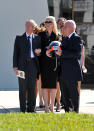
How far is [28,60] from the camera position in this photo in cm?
774

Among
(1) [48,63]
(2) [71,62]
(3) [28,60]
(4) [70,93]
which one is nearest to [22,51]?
(3) [28,60]

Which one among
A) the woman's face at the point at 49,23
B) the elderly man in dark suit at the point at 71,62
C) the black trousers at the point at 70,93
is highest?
the woman's face at the point at 49,23

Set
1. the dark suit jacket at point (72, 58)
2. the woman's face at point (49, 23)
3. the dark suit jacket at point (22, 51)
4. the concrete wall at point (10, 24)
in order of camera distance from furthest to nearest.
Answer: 1. the concrete wall at point (10, 24)
2. the woman's face at point (49, 23)
3. the dark suit jacket at point (22, 51)
4. the dark suit jacket at point (72, 58)

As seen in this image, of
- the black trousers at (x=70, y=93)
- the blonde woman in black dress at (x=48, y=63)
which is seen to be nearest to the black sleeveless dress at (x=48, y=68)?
the blonde woman in black dress at (x=48, y=63)

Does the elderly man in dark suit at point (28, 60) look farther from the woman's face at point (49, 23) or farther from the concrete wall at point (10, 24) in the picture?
the concrete wall at point (10, 24)

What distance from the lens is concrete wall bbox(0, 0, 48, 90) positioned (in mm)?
12344

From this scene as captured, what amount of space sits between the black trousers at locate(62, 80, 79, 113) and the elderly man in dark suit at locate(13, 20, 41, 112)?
0.81m

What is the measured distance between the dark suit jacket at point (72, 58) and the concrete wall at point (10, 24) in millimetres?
A: 5427

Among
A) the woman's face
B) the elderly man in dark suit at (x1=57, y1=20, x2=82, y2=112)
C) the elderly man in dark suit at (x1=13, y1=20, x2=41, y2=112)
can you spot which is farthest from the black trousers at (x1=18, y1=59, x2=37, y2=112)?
the elderly man in dark suit at (x1=57, y1=20, x2=82, y2=112)

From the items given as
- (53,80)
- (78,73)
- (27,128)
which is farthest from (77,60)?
(27,128)

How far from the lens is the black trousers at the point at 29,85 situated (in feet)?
25.4

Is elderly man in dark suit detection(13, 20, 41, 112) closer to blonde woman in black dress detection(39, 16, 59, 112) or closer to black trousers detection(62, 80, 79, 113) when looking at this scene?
blonde woman in black dress detection(39, 16, 59, 112)

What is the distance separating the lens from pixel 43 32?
8.13 meters

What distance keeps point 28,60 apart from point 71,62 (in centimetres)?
97
